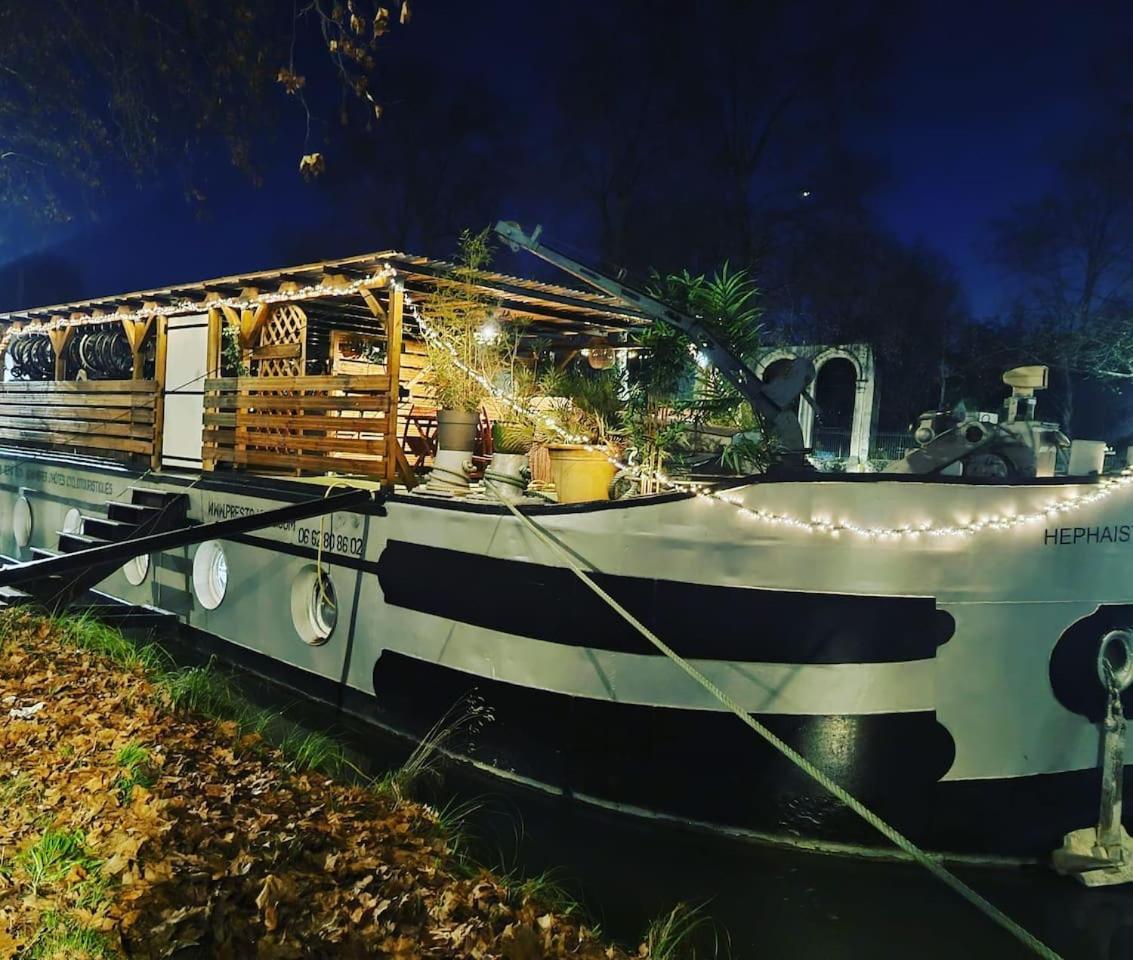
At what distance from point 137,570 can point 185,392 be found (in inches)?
90.4

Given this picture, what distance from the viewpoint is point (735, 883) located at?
505 cm

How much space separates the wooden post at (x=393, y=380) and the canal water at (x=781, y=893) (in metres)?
2.95

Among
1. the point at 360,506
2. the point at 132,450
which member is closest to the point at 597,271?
the point at 360,506

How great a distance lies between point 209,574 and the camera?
31.8 feet

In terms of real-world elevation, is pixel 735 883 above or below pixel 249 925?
below

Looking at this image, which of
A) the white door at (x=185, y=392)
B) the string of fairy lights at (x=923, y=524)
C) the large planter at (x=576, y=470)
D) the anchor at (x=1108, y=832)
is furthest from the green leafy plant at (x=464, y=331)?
the anchor at (x=1108, y=832)

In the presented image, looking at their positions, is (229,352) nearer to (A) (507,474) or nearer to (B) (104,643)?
(B) (104,643)

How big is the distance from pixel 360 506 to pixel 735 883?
4.19 meters

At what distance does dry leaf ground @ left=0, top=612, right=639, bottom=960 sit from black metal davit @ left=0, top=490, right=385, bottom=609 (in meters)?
1.96

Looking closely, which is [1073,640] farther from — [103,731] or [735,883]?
[103,731]

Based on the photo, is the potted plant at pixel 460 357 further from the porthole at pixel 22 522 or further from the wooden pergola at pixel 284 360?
the porthole at pixel 22 522

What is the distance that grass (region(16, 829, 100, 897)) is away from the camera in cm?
325

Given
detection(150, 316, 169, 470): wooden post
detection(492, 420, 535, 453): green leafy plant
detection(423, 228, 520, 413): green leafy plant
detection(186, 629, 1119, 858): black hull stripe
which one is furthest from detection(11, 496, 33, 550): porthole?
detection(186, 629, 1119, 858): black hull stripe

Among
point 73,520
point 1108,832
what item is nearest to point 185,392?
point 73,520
